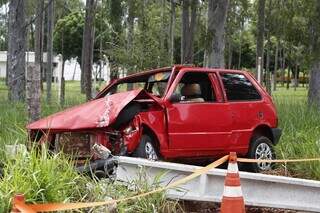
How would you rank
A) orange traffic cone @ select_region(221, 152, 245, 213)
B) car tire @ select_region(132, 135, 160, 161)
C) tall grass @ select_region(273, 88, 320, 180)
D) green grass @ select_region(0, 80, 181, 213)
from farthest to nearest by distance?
tall grass @ select_region(273, 88, 320, 180) → car tire @ select_region(132, 135, 160, 161) → green grass @ select_region(0, 80, 181, 213) → orange traffic cone @ select_region(221, 152, 245, 213)

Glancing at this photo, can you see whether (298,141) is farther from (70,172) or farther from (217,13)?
(217,13)

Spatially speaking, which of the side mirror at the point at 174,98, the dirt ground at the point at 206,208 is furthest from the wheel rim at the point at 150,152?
the dirt ground at the point at 206,208

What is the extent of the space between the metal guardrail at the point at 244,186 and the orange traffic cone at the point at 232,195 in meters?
0.94

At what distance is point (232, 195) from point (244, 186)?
3.82 feet

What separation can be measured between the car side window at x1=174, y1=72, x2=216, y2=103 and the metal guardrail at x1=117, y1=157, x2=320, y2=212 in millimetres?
2565

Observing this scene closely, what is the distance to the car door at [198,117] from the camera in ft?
28.9

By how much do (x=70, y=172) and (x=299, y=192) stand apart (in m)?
2.52

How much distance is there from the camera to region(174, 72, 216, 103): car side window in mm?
9523

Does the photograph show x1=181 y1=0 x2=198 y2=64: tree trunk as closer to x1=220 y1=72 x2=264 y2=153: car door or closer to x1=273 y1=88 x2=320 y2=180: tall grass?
x1=273 y1=88 x2=320 y2=180: tall grass

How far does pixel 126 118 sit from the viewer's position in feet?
27.0

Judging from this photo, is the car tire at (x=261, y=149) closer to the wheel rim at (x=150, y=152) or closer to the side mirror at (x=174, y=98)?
the side mirror at (x=174, y=98)

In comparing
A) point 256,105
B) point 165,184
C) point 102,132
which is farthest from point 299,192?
point 256,105

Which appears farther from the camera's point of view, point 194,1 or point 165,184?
point 194,1

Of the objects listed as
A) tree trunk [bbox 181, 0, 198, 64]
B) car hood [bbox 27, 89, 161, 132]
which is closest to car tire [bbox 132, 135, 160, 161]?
car hood [bbox 27, 89, 161, 132]
